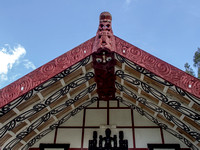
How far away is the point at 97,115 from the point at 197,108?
8.53 feet

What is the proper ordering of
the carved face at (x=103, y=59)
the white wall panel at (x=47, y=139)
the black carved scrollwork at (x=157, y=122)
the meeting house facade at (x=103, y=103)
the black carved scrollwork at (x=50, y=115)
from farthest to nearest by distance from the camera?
the white wall panel at (x=47, y=139) → the black carved scrollwork at (x=157, y=122) → the black carved scrollwork at (x=50, y=115) → the carved face at (x=103, y=59) → the meeting house facade at (x=103, y=103)

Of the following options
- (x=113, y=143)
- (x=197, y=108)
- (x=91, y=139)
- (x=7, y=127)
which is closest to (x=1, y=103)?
(x=7, y=127)

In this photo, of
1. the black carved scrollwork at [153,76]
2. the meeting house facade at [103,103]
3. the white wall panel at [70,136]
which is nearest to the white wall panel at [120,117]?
the meeting house facade at [103,103]

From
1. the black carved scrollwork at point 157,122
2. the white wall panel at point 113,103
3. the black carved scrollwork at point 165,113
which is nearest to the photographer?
the black carved scrollwork at point 165,113

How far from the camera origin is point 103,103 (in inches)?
225

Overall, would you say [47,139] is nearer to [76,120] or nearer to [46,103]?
[76,120]

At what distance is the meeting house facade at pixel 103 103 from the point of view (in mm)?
3592

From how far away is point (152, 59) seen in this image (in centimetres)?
361

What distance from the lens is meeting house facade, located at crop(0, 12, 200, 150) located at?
3.59 meters

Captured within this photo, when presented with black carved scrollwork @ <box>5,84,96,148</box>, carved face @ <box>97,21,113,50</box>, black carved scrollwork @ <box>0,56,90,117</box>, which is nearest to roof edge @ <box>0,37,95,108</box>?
black carved scrollwork @ <box>0,56,90,117</box>

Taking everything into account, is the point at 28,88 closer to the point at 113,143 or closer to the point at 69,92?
the point at 69,92

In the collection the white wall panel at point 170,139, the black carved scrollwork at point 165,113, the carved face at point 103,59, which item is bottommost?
the white wall panel at point 170,139

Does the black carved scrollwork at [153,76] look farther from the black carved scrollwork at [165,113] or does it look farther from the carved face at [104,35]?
the black carved scrollwork at [165,113]

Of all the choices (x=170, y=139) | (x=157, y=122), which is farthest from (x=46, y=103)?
(x=170, y=139)
